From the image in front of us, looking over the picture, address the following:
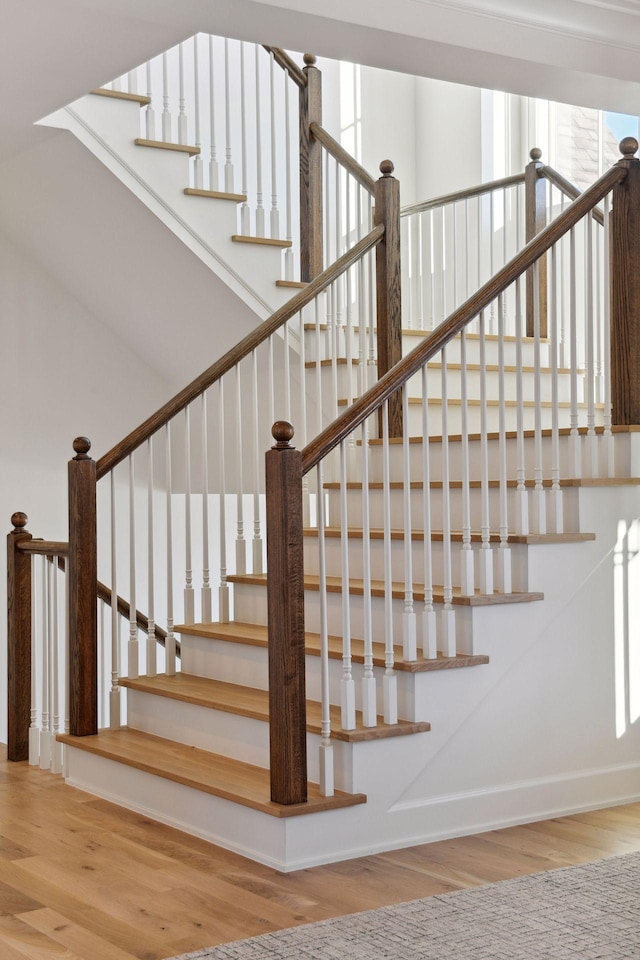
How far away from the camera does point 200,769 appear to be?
367 centimetres

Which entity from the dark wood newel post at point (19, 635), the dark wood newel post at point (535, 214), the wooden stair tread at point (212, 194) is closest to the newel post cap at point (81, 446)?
the dark wood newel post at point (19, 635)

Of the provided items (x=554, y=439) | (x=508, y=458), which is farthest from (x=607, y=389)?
(x=508, y=458)

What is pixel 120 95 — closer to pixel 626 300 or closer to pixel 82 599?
pixel 82 599

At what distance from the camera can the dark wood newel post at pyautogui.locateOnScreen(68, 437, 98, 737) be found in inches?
167

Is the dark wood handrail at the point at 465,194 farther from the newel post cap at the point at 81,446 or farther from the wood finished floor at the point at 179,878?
the wood finished floor at the point at 179,878

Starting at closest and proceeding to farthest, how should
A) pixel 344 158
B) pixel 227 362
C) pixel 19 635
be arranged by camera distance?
pixel 227 362
pixel 19 635
pixel 344 158

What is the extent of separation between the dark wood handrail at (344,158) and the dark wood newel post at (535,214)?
2.57ft

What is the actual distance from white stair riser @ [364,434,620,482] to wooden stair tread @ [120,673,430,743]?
1.06 meters

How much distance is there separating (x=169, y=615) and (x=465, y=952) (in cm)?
216

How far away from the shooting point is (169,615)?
4.45 m

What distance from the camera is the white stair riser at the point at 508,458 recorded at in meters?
3.95

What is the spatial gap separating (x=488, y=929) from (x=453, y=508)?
71.8 inches

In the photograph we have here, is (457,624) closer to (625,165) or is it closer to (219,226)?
(625,165)

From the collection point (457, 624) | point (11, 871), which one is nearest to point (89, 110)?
point (457, 624)
